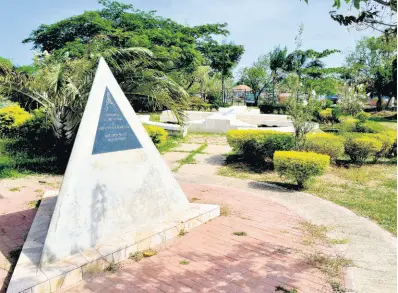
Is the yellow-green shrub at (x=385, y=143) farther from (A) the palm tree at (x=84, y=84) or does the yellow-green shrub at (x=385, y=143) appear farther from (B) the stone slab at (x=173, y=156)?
(A) the palm tree at (x=84, y=84)

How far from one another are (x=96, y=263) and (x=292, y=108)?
24.9ft

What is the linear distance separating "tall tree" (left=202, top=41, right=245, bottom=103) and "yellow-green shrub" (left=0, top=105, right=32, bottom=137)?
24773 mm

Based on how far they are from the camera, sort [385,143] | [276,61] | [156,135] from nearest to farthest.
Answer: [385,143], [156,135], [276,61]

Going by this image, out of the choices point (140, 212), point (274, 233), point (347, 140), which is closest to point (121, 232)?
point (140, 212)

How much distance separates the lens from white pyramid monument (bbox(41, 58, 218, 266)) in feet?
13.8

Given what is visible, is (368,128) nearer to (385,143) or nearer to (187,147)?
(385,143)

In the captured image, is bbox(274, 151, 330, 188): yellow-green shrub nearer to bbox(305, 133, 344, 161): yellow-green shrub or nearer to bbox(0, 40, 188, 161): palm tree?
bbox(305, 133, 344, 161): yellow-green shrub

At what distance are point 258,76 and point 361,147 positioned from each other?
103ft

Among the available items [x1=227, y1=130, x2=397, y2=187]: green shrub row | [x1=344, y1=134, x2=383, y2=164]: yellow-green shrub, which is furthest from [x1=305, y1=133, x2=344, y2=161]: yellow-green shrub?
[x1=344, y1=134, x2=383, y2=164]: yellow-green shrub

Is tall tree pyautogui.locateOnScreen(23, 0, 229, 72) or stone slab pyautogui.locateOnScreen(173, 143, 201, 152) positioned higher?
tall tree pyautogui.locateOnScreen(23, 0, 229, 72)

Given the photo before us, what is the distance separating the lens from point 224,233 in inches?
207

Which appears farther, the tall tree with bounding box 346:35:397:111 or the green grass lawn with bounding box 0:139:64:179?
the tall tree with bounding box 346:35:397:111

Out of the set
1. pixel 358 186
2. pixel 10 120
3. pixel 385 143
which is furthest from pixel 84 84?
pixel 385 143

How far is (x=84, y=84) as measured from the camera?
879cm
